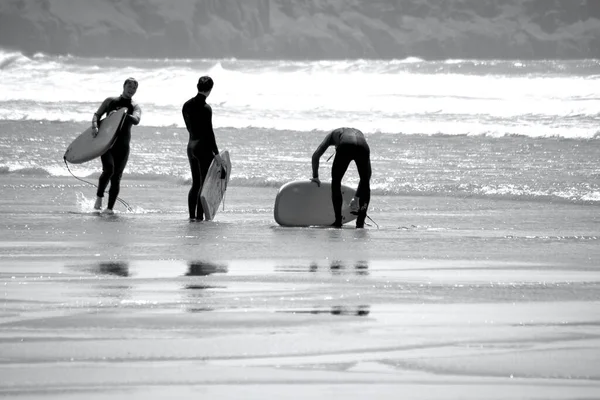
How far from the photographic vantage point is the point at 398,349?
556 centimetres

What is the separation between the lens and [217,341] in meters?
5.69

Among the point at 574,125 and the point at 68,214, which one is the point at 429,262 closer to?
the point at 68,214

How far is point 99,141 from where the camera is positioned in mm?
12617

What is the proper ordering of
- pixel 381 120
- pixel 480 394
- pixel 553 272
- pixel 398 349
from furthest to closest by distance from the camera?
1. pixel 381 120
2. pixel 553 272
3. pixel 398 349
4. pixel 480 394

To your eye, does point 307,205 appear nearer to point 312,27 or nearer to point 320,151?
point 320,151

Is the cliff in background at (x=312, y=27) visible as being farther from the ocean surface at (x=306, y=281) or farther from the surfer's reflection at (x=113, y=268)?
the surfer's reflection at (x=113, y=268)

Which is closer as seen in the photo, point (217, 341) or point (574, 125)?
point (217, 341)

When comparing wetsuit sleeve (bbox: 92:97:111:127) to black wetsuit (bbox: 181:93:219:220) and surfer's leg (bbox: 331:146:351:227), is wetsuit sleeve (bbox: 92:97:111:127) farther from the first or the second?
surfer's leg (bbox: 331:146:351:227)

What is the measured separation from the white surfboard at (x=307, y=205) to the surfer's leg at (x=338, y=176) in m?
0.21

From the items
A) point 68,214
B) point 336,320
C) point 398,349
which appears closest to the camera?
point 398,349

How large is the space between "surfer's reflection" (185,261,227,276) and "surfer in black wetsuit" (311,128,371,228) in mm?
2905

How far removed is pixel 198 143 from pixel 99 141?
4.58 ft

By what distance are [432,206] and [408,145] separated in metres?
8.27

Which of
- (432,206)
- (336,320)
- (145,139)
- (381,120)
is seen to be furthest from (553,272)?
(381,120)
